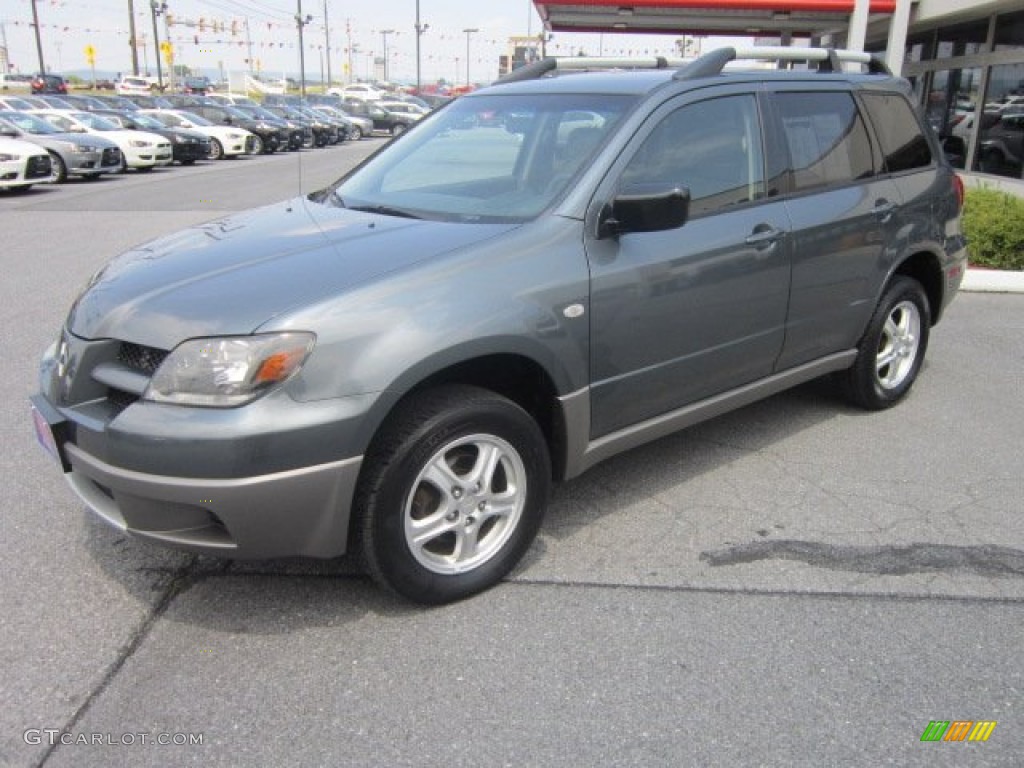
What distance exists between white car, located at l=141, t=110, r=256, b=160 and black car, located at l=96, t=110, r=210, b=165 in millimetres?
854

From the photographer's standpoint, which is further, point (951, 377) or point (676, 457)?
point (951, 377)

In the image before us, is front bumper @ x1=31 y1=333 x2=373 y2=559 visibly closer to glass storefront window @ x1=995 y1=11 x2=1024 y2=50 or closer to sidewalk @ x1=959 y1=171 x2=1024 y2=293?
sidewalk @ x1=959 y1=171 x2=1024 y2=293

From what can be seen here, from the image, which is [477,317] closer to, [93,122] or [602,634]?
[602,634]

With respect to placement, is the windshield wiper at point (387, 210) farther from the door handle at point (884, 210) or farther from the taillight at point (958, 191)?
the taillight at point (958, 191)

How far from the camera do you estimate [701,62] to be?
3.86 metres

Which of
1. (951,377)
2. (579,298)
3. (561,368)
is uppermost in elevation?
(579,298)


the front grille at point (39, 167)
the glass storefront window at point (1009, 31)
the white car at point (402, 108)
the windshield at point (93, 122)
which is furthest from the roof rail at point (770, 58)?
the white car at point (402, 108)

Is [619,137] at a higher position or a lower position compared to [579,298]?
higher

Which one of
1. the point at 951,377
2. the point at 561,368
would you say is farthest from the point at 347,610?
the point at 951,377

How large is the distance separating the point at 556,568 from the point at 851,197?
2453 millimetres

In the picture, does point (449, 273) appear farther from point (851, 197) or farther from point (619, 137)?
point (851, 197)

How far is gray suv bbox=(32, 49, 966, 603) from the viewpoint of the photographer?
8.72ft

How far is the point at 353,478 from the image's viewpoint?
2.74m

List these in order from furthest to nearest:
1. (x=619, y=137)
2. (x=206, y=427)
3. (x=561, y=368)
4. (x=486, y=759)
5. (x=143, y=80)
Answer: (x=143, y=80), (x=619, y=137), (x=561, y=368), (x=206, y=427), (x=486, y=759)
